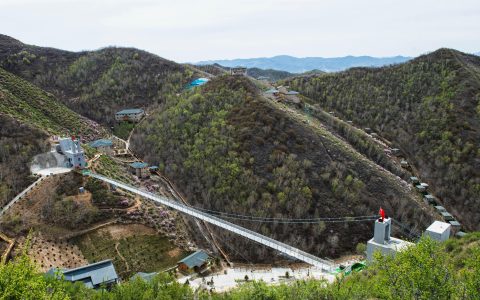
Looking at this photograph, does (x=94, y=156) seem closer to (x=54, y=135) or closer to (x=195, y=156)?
(x=54, y=135)

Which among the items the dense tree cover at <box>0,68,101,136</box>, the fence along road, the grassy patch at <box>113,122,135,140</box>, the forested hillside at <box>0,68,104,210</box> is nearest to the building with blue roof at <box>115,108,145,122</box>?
the grassy patch at <box>113,122,135,140</box>

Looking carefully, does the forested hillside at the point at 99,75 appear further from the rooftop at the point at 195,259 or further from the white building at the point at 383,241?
the white building at the point at 383,241

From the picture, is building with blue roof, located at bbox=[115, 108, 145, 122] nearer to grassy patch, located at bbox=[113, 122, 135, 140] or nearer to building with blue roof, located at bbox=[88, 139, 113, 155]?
grassy patch, located at bbox=[113, 122, 135, 140]

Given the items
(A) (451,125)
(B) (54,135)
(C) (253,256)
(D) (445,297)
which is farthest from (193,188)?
(A) (451,125)

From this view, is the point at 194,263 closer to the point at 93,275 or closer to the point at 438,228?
the point at 93,275

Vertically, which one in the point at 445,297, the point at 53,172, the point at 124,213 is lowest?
the point at 124,213

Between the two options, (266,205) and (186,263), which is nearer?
(186,263)
